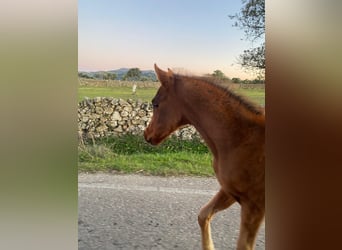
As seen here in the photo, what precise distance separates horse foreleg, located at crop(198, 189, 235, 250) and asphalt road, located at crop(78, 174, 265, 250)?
6 cm

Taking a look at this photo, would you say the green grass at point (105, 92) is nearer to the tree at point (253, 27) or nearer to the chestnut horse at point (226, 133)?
the chestnut horse at point (226, 133)

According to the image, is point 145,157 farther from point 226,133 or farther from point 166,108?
point 226,133

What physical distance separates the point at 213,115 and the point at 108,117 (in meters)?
0.74

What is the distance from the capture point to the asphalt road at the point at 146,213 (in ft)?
7.32

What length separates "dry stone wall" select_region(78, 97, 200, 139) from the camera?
2334 mm

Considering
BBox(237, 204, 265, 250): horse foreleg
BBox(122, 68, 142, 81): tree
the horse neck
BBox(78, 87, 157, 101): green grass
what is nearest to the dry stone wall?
BBox(78, 87, 157, 101): green grass

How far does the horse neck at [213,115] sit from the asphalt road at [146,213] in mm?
387

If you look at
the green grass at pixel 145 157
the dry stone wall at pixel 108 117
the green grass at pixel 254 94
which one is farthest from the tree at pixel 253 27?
the dry stone wall at pixel 108 117

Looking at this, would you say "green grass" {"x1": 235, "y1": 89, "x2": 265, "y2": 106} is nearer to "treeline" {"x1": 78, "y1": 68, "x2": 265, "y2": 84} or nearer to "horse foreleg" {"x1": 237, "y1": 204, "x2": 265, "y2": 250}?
"treeline" {"x1": 78, "y1": 68, "x2": 265, "y2": 84}

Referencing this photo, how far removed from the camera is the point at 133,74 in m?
2.31
